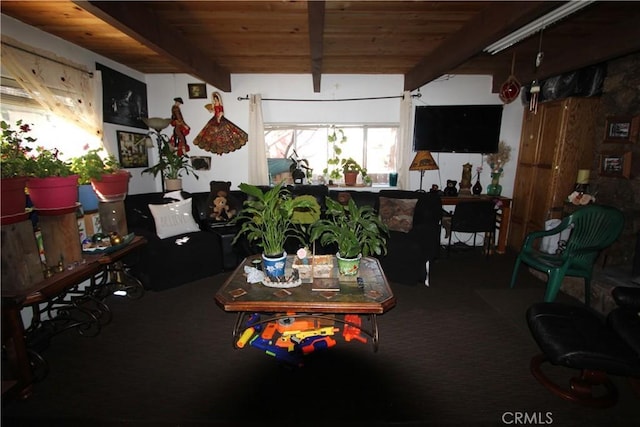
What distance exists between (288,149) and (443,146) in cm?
231

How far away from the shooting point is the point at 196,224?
12.3 feet

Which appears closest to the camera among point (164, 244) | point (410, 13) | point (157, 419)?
point (157, 419)

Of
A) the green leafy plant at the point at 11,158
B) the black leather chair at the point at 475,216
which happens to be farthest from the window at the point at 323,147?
the green leafy plant at the point at 11,158

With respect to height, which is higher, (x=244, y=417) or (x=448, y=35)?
(x=448, y=35)

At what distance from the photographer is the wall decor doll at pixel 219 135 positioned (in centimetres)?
451

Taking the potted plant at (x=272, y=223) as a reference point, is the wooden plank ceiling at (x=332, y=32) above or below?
above

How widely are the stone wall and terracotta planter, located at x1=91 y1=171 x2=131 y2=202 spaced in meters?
4.79

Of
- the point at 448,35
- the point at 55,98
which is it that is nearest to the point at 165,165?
the point at 55,98

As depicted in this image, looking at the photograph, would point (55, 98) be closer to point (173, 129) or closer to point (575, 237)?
point (173, 129)

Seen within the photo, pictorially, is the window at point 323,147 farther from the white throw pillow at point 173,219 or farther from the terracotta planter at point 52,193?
the terracotta planter at point 52,193

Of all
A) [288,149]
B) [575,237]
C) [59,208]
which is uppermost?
[288,149]

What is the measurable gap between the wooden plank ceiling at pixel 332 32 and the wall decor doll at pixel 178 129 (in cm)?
64

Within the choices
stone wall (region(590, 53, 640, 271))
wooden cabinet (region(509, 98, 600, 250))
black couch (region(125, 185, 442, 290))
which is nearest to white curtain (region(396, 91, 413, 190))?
black couch (region(125, 185, 442, 290))

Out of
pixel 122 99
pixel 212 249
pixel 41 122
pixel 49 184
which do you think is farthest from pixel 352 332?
pixel 122 99
